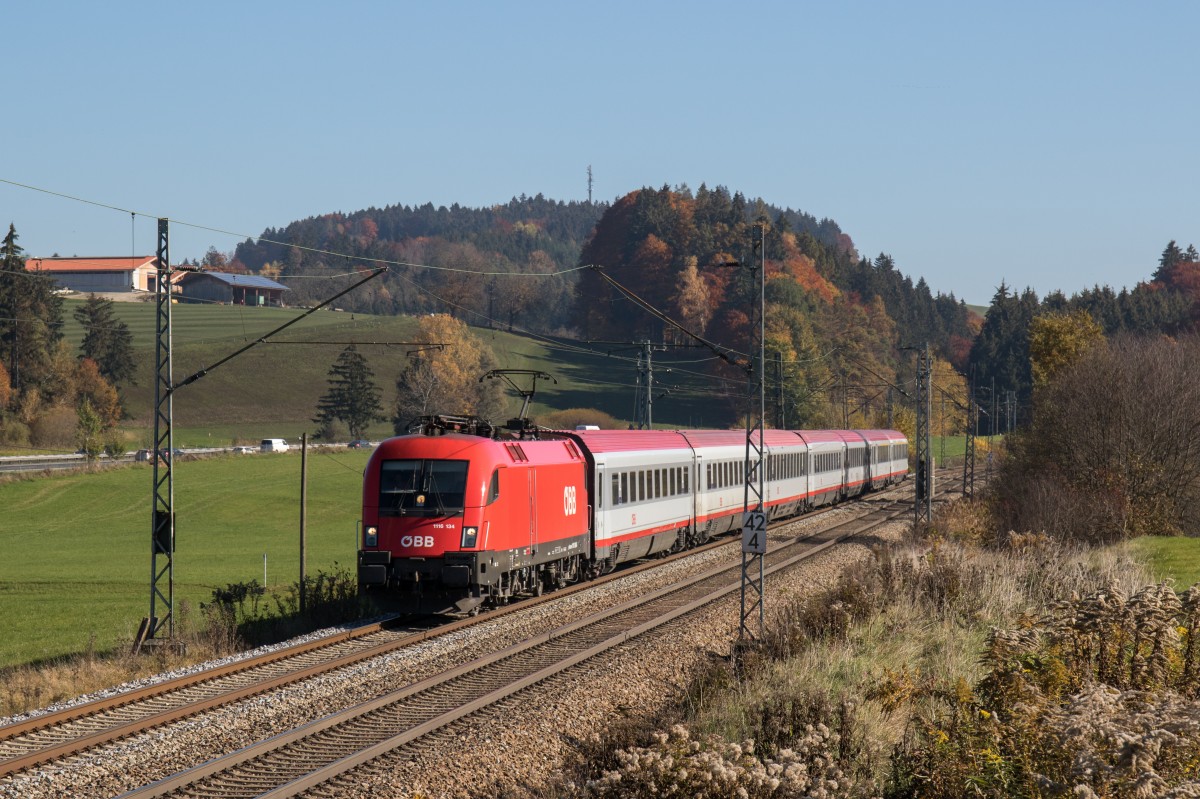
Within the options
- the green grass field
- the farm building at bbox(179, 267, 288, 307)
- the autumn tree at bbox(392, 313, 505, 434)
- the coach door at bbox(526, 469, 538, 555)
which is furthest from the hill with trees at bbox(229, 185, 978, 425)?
the coach door at bbox(526, 469, 538, 555)

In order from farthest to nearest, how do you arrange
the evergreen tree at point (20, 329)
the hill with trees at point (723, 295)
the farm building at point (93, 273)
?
the farm building at point (93, 273), the hill with trees at point (723, 295), the evergreen tree at point (20, 329)

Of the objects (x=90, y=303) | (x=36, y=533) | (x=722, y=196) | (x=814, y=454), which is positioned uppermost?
(x=722, y=196)

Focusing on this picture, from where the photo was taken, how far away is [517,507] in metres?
23.4

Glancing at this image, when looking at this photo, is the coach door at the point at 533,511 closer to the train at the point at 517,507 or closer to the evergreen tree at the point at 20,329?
the train at the point at 517,507

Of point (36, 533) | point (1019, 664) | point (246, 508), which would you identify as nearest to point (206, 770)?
point (1019, 664)

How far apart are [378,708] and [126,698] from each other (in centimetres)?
328

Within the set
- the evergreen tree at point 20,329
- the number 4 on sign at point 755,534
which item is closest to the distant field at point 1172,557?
the number 4 on sign at point 755,534

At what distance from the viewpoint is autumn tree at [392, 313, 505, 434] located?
105688mm

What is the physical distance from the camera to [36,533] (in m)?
56.1

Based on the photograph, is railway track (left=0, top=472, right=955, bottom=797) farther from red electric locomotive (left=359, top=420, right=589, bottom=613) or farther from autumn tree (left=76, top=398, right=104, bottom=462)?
autumn tree (left=76, top=398, right=104, bottom=462)

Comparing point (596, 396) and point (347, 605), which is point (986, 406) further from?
point (347, 605)

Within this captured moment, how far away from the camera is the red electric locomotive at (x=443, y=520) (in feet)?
70.9

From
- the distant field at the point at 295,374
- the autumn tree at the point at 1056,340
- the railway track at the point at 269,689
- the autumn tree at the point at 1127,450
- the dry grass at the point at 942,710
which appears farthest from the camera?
the distant field at the point at 295,374

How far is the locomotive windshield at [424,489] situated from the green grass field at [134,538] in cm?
785
